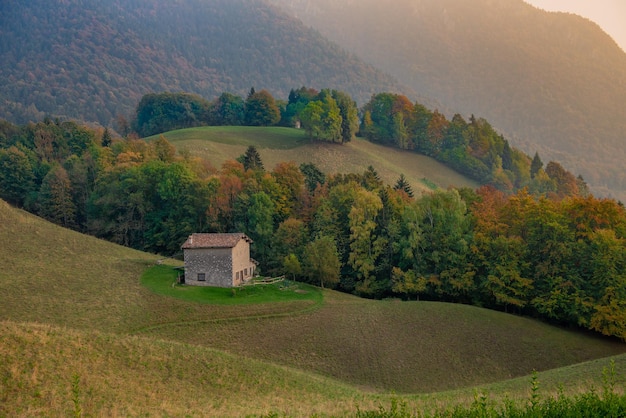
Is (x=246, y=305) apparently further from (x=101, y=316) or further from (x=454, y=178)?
(x=454, y=178)

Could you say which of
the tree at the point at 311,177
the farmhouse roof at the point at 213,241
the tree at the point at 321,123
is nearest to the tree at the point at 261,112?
the tree at the point at 321,123

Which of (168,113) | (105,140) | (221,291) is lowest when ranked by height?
(221,291)

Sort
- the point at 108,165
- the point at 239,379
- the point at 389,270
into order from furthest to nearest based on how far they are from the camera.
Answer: the point at 108,165
the point at 389,270
the point at 239,379

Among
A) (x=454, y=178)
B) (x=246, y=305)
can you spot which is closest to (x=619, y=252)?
(x=246, y=305)

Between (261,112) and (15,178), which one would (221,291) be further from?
(261,112)

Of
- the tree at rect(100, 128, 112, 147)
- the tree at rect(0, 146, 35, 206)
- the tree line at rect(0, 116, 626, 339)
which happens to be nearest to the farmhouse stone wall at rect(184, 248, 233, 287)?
the tree line at rect(0, 116, 626, 339)

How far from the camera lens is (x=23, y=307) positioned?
4350 cm

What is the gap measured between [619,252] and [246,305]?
34814mm

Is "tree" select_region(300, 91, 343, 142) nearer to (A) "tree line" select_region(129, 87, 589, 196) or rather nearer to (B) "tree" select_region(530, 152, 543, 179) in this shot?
(A) "tree line" select_region(129, 87, 589, 196)

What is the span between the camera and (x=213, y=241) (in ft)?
188

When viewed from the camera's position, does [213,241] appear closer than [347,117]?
Yes

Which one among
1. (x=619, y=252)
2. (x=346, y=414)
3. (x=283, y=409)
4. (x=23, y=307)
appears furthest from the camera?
(x=619, y=252)

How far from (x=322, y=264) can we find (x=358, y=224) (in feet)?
25.8

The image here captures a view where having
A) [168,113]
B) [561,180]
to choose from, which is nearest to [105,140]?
[168,113]
